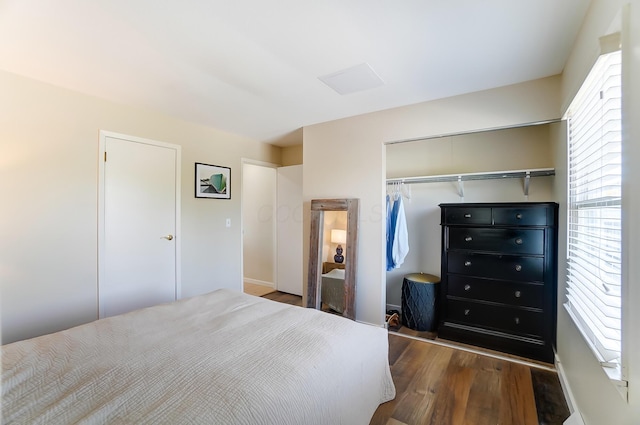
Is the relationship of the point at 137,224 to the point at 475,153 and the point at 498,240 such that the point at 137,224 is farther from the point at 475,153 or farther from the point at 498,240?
the point at 475,153

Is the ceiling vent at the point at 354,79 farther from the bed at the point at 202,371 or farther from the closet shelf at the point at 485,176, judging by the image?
the bed at the point at 202,371

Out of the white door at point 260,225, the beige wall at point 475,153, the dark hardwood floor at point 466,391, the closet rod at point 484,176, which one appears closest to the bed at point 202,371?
the dark hardwood floor at point 466,391

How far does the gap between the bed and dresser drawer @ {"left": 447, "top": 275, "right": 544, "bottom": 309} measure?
1.28m

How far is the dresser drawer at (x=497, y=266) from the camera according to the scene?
2.42 metres

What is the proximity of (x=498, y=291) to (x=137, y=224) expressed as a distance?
363cm

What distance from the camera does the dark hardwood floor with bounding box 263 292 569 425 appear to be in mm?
1747

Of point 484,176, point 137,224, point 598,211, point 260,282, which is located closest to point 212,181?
point 137,224

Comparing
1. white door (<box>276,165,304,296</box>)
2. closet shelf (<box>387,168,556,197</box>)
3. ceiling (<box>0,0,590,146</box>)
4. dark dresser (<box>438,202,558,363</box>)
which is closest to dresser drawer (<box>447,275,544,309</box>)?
dark dresser (<box>438,202,558,363</box>)

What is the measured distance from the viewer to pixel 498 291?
257 centimetres

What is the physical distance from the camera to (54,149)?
7.86ft

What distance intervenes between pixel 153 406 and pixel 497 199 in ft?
10.8

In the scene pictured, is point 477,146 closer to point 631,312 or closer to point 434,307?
point 434,307

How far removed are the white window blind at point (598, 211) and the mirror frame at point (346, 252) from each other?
180cm

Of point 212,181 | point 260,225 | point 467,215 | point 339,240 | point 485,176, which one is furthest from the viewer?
point 260,225
